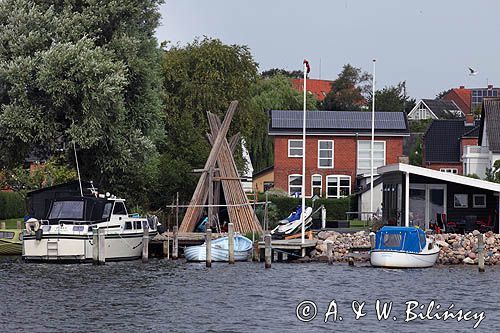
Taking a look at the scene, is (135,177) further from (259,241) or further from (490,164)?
(490,164)

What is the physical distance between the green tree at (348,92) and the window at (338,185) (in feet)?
163

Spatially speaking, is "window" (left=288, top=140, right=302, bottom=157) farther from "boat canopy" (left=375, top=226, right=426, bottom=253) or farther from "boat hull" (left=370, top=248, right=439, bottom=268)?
"boat hull" (left=370, top=248, right=439, bottom=268)

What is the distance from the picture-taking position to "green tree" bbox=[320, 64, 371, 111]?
128438 mm

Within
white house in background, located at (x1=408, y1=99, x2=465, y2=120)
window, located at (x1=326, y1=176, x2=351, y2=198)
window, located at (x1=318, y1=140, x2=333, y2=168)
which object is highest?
white house in background, located at (x1=408, y1=99, x2=465, y2=120)

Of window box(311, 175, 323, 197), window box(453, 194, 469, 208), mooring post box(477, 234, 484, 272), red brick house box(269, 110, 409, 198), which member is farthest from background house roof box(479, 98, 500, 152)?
mooring post box(477, 234, 484, 272)

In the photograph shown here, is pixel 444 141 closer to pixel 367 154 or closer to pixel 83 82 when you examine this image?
pixel 367 154

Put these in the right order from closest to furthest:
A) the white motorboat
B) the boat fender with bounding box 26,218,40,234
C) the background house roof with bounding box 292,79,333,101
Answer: the white motorboat → the boat fender with bounding box 26,218,40,234 → the background house roof with bounding box 292,79,333,101

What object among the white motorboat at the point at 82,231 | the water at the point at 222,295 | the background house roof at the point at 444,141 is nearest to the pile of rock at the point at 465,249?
the water at the point at 222,295

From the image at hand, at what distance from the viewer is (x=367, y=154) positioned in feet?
257

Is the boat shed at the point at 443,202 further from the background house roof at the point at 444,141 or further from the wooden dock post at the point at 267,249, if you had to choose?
the background house roof at the point at 444,141

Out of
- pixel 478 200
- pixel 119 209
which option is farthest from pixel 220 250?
pixel 478 200

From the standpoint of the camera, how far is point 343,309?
3425 cm

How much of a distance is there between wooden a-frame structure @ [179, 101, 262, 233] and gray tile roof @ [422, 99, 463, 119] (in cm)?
8816

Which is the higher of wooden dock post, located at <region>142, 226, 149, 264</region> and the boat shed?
the boat shed
